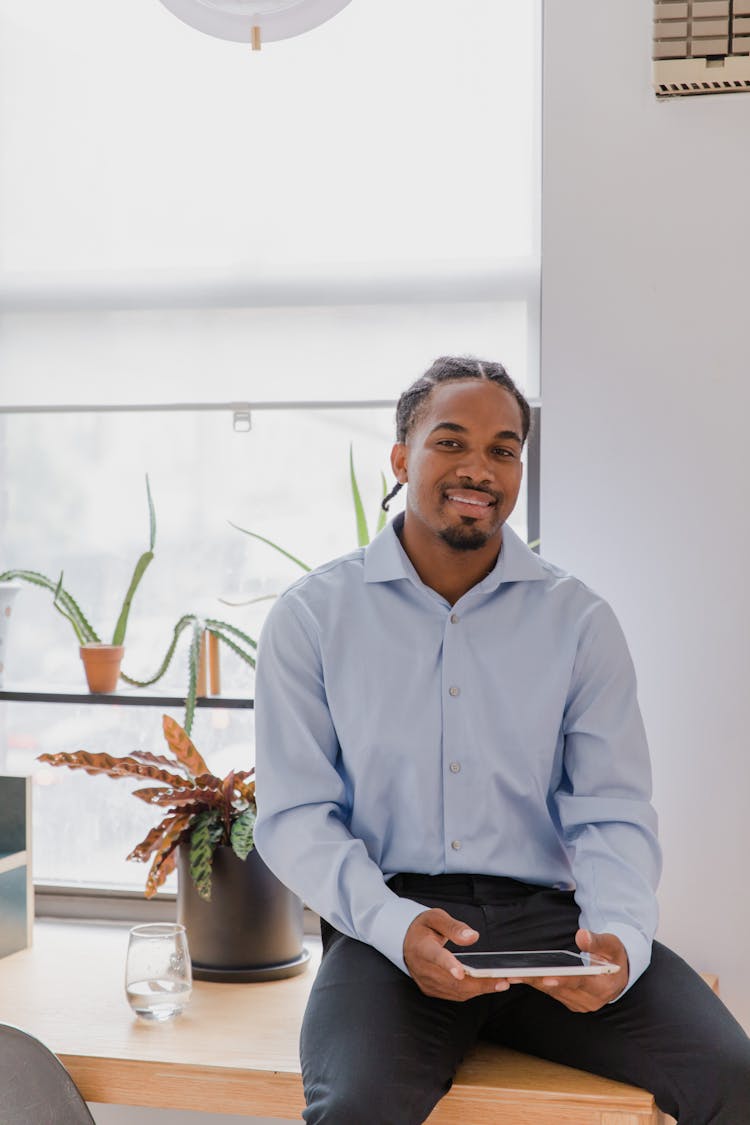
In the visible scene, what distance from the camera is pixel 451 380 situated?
207 cm

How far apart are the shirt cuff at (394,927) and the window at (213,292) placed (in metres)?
0.92

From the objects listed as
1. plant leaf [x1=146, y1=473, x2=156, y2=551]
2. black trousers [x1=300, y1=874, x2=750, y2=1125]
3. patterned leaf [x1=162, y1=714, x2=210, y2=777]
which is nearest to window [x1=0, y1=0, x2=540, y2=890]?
plant leaf [x1=146, y1=473, x2=156, y2=551]

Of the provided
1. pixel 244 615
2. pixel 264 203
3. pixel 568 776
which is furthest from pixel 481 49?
pixel 568 776

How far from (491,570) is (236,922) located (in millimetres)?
755

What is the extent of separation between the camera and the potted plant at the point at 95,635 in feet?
8.14

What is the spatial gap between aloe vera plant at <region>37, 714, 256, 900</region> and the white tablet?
0.60m

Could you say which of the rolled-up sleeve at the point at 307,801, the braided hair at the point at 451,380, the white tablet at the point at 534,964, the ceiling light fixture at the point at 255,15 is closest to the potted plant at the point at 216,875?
the rolled-up sleeve at the point at 307,801

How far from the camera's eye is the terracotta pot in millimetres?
2479

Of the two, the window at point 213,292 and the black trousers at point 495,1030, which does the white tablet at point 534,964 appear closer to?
the black trousers at point 495,1030

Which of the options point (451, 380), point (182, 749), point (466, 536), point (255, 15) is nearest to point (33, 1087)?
point (182, 749)

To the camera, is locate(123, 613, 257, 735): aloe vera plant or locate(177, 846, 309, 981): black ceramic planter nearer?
locate(177, 846, 309, 981): black ceramic planter

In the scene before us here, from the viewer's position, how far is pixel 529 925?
73.1 inches

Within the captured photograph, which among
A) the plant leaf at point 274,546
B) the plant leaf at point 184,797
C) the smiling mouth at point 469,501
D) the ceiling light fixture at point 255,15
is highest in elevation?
the ceiling light fixture at point 255,15

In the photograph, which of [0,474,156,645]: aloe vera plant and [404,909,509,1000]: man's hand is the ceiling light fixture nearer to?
[0,474,156,645]: aloe vera plant
